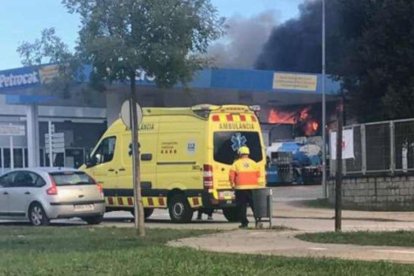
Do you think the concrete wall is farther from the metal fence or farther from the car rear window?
the car rear window

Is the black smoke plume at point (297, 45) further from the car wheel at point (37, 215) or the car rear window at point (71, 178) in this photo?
the car wheel at point (37, 215)

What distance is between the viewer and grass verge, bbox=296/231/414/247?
13.0 metres

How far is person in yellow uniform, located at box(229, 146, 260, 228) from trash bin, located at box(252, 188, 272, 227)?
0.17 metres

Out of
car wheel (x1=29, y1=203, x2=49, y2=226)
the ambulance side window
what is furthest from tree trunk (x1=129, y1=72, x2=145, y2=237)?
the ambulance side window

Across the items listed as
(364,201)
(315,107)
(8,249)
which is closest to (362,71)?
(364,201)

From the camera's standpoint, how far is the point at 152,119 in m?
20.3

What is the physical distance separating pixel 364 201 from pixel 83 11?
1401 centimetres

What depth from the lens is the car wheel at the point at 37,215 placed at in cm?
1890

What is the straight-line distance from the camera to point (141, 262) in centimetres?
1016

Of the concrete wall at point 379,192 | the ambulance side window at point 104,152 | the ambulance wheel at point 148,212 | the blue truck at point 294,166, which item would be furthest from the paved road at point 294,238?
the blue truck at point 294,166

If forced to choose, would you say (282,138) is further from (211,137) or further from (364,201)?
(211,137)

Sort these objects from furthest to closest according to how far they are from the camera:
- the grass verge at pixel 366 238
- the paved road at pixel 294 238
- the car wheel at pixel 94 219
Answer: the car wheel at pixel 94 219
the grass verge at pixel 366 238
the paved road at pixel 294 238

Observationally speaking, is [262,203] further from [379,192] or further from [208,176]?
[379,192]

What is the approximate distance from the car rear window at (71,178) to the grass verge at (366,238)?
693 centimetres
